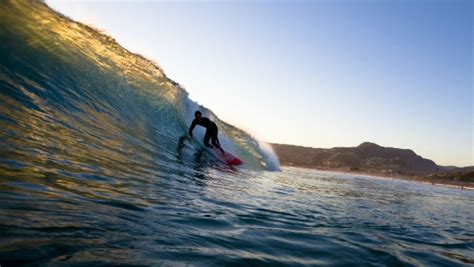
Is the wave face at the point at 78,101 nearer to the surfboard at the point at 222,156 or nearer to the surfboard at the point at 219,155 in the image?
the surfboard at the point at 219,155

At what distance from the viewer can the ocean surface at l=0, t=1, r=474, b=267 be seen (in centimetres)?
275

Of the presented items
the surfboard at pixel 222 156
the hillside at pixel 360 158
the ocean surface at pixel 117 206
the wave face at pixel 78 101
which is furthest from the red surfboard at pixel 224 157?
the hillside at pixel 360 158

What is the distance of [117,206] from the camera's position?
3885 millimetres

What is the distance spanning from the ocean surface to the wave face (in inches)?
1.9

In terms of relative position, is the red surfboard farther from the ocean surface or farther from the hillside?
the hillside

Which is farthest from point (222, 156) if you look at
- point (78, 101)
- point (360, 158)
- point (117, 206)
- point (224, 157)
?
point (360, 158)

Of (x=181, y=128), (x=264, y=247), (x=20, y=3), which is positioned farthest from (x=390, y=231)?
(x=20, y=3)

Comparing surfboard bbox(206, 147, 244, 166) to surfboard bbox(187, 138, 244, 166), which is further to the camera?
surfboard bbox(206, 147, 244, 166)

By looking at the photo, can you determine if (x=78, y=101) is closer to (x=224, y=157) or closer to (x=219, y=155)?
(x=219, y=155)

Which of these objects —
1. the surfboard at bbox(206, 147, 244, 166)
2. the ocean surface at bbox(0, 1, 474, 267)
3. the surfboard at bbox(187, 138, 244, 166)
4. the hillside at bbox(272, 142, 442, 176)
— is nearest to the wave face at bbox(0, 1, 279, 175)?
the ocean surface at bbox(0, 1, 474, 267)

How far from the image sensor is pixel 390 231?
556 cm

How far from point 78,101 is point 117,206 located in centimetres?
678

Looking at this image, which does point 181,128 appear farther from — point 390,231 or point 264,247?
point 264,247

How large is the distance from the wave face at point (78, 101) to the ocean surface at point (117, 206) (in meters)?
0.05
